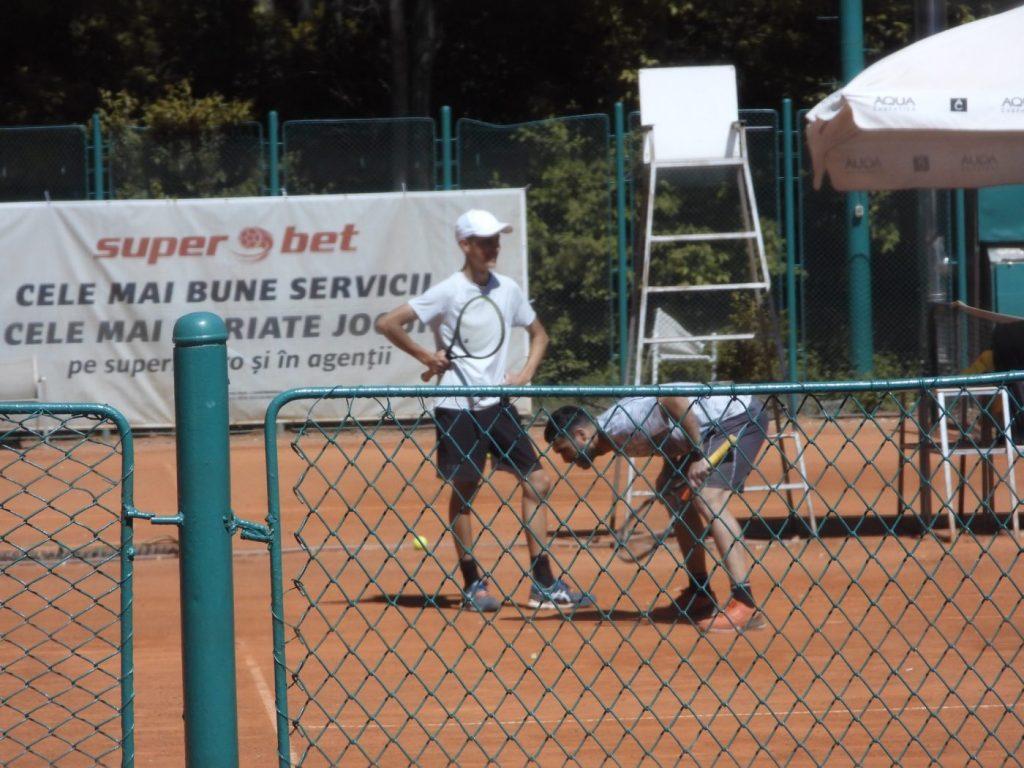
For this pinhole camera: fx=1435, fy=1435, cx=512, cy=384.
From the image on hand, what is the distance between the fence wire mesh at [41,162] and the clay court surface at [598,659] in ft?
17.1

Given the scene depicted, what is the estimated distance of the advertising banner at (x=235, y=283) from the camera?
13.4 m

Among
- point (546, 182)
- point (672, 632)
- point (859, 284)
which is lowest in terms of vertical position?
point (672, 632)

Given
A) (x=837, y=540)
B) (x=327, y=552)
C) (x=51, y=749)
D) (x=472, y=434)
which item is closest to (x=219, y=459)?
(x=51, y=749)

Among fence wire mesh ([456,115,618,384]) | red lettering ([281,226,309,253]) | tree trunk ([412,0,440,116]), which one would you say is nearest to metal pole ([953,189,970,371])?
fence wire mesh ([456,115,618,384])

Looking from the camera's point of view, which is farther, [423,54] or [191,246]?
[423,54]

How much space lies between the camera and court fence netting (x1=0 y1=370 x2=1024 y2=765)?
354 centimetres

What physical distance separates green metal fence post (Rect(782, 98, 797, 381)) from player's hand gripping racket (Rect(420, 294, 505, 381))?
292 inches

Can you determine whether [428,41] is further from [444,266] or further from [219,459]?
[219,459]

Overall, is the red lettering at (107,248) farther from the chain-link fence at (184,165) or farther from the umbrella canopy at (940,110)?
the umbrella canopy at (940,110)

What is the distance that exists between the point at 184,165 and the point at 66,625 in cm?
998

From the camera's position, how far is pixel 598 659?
6.18m

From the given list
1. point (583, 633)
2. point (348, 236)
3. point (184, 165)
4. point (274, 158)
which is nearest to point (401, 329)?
point (583, 633)

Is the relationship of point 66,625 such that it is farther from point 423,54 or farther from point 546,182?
point 423,54

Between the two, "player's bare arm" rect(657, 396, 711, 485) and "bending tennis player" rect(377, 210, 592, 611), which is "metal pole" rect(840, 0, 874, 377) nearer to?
"bending tennis player" rect(377, 210, 592, 611)
